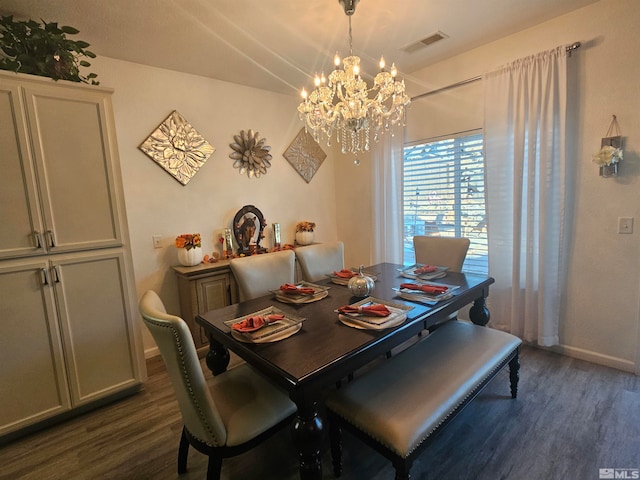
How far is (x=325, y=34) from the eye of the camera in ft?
7.84

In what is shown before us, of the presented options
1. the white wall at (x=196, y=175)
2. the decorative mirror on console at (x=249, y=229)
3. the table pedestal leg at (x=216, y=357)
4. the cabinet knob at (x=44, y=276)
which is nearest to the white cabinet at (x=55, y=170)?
the cabinet knob at (x=44, y=276)

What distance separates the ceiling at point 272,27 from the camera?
79.0 inches

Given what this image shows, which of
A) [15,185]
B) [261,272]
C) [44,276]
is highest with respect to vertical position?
[15,185]

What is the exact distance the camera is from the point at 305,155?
387 centimetres

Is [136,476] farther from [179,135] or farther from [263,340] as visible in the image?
[179,135]

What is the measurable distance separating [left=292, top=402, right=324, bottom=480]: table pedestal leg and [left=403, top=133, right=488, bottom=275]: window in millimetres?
2420

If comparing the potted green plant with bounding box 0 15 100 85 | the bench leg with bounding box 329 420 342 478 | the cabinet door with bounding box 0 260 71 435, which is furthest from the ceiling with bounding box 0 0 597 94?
the bench leg with bounding box 329 420 342 478

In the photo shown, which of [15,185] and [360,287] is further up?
[15,185]

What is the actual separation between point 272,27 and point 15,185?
6.39ft

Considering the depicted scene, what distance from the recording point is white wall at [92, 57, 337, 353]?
2.69m

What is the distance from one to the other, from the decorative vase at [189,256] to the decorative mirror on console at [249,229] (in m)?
0.48

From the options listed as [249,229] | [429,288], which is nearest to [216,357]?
[429,288]

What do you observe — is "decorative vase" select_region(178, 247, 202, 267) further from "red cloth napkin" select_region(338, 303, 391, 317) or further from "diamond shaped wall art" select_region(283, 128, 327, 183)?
"red cloth napkin" select_region(338, 303, 391, 317)

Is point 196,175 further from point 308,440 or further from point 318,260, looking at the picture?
point 308,440
